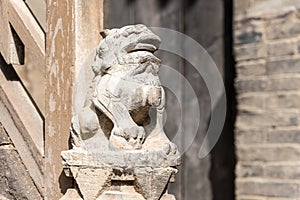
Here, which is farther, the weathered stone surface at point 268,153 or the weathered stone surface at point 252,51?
the weathered stone surface at point 252,51

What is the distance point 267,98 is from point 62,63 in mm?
1545

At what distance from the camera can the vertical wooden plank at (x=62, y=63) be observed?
2.18 m

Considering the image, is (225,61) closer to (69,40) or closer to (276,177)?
(276,177)

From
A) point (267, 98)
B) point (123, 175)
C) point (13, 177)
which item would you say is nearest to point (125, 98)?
point (123, 175)

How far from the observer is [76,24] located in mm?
2176

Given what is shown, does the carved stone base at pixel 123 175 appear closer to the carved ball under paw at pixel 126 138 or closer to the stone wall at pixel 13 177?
the carved ball under paw at pixel 126 138

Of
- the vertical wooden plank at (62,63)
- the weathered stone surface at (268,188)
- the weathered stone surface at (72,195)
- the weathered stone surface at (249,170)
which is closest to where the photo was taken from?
the weathered stone surface at (72,195)

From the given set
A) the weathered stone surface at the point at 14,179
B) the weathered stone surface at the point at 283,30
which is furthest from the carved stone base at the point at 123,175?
the weathered stone surface at the point at 283,30

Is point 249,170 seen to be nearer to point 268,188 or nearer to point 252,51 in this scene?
point 268,188

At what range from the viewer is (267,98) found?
3.50 meters

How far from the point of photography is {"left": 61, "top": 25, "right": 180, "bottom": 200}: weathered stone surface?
185cm

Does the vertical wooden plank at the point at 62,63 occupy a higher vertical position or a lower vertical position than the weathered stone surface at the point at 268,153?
higher

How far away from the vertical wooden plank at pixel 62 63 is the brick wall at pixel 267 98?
57.3 inches

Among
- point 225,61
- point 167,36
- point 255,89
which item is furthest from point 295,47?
point 167,36
